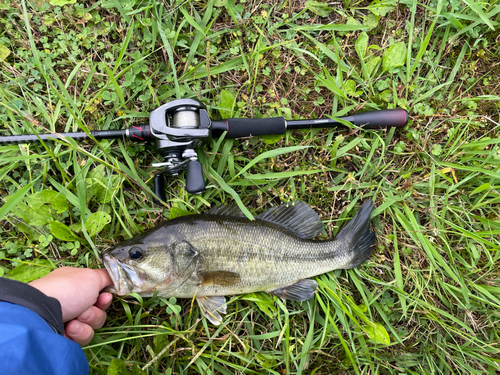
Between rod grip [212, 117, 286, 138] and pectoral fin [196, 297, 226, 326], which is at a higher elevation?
rod grip [212, 117, 286, 138]

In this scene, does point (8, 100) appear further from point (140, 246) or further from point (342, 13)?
point (342, 13)

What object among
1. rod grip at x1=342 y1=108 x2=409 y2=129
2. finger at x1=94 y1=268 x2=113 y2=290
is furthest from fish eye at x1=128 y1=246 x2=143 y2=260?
rod grip at x1=342 y1=108 x2=409 y2=129

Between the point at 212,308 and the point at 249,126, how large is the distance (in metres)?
1.68

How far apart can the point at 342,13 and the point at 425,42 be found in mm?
865

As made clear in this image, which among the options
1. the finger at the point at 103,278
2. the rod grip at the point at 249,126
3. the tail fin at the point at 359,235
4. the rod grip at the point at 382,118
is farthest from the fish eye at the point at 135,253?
the rod grip at the point at 382,118

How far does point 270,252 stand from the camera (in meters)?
2.79

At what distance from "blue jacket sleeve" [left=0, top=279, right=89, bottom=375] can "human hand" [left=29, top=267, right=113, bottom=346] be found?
0.29 m

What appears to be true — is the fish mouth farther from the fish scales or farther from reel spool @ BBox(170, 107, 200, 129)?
reel spool @ BBox(170, 107, 200, 129)

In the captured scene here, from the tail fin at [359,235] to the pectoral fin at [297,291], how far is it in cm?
42

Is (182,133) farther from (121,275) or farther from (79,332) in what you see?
(79,332)

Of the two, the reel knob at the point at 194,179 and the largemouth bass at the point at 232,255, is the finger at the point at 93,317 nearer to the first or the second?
the largemouth bass at the point at 232,255

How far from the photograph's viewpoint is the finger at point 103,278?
2569 millimetres

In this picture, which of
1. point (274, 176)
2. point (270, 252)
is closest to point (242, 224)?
point (270, 252)

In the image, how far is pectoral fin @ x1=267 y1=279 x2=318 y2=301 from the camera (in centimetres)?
289
